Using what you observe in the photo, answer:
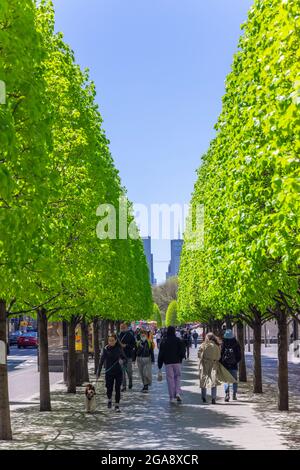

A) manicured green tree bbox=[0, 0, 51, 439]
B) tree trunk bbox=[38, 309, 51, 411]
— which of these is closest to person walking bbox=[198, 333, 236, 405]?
tree trunk bbox=[38, 309, 51, 411]

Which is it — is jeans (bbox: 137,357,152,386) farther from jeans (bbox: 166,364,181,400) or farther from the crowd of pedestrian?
jeans (bbox: 166,364,181,400)

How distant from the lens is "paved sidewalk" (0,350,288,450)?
1212 cm

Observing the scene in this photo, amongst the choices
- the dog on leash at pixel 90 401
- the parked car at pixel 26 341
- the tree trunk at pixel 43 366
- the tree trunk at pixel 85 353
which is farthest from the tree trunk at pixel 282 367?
the parked car at pixel 26 341

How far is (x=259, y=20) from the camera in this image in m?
12.0

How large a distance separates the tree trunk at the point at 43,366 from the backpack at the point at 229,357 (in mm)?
4930

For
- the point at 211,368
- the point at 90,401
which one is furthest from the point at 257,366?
the point at 90,401

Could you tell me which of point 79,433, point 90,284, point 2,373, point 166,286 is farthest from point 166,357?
point 166,286

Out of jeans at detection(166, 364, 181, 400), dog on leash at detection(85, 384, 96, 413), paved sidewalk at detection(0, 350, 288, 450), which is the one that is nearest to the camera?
paved sidewalk at detection(0, 350, 288, 450)

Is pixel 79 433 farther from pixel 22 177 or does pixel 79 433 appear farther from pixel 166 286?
pixel 166 286

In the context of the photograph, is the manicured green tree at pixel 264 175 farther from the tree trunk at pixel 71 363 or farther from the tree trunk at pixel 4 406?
the tree trunk at pixel 71 363

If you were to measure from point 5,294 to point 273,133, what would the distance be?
18.7ft

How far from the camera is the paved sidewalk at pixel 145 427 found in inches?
477

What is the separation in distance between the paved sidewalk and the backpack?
1033mm
